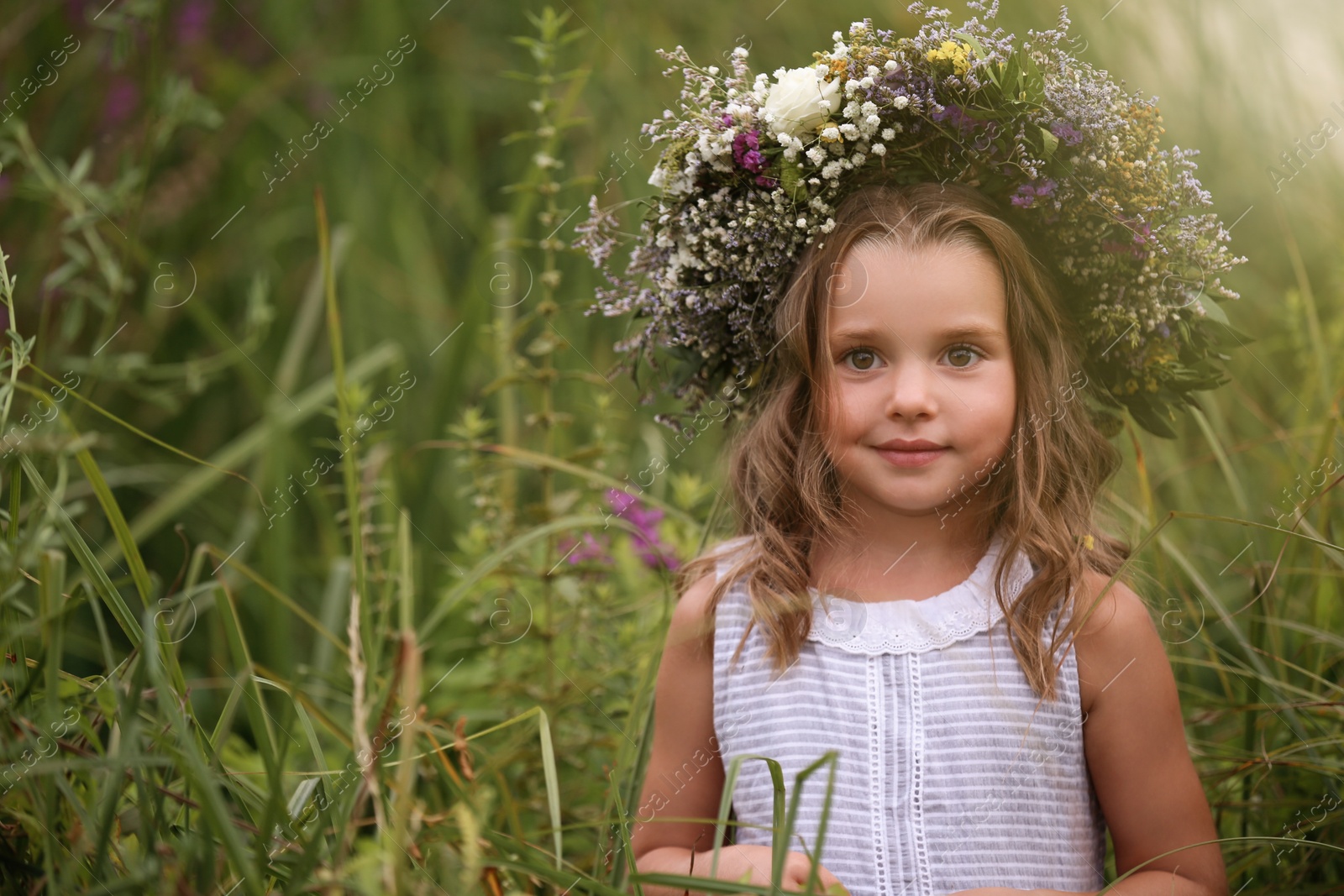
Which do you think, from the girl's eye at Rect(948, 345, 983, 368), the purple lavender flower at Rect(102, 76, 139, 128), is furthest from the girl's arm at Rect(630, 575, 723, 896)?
the purple lavender flower at Rect(102, 76, 139, 128)

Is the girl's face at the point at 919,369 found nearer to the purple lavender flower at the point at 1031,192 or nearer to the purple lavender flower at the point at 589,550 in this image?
the purple lavender flower at the point at 1031,192

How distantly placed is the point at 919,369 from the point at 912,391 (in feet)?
0.10

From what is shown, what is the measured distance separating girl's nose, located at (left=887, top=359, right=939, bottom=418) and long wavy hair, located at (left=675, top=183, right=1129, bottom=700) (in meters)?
0.09

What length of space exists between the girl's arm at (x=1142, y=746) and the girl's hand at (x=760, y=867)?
0.35 meters

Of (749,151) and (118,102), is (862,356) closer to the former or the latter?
(749,151)

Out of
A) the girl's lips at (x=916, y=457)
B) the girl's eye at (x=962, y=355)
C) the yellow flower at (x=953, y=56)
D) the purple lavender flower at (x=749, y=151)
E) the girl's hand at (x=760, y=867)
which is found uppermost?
the yellow flower at (x=953, y=56)

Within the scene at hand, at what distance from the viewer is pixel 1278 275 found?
2.74m

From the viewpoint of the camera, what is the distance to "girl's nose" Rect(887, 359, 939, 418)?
1.24m

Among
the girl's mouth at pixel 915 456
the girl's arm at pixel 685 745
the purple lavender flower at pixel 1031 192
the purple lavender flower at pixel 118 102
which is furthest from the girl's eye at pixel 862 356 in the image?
the purple lavender flower at pixel 118 102

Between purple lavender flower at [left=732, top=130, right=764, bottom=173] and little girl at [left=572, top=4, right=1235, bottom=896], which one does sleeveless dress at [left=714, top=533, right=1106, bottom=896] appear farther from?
purple lavender flower at [left=732, top=130, right=764, bottom=173]

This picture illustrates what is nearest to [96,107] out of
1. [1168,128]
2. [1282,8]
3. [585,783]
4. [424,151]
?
[424,151]

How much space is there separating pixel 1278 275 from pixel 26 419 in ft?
8.95

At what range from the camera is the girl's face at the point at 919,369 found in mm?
1257

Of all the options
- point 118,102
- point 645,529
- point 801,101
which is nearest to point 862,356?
point 801,101
